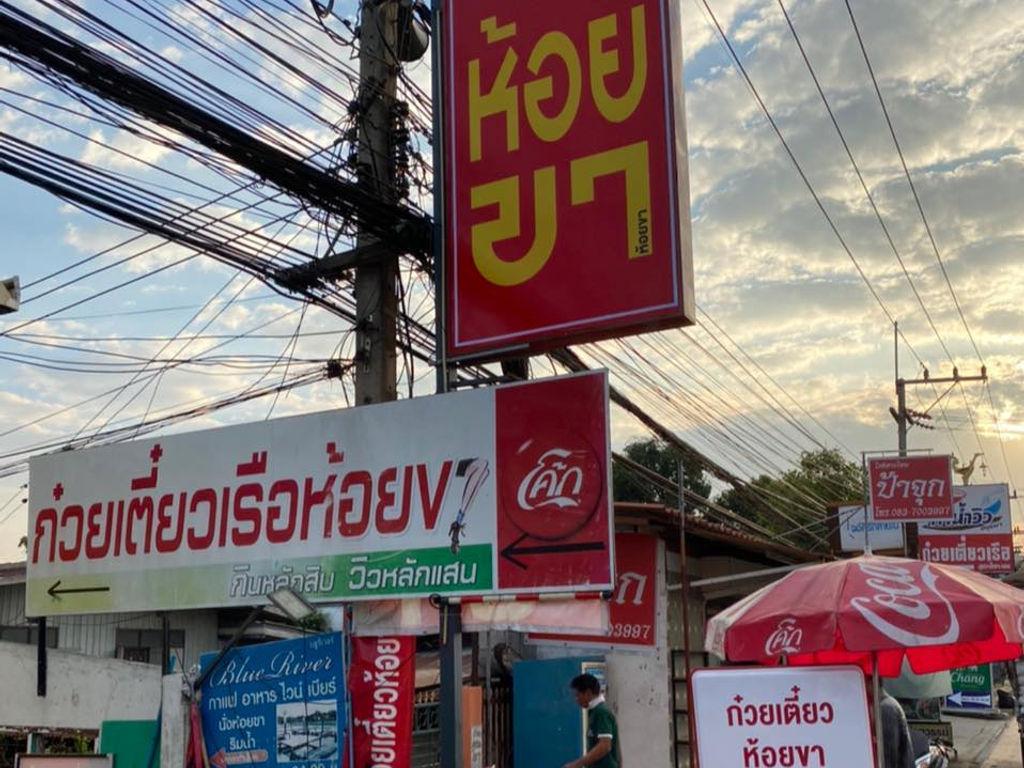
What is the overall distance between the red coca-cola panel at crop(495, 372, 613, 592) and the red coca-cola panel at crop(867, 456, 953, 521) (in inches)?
618

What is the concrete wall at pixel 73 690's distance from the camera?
12227 mm

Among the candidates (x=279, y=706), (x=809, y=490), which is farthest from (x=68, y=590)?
(x=809, y=490)

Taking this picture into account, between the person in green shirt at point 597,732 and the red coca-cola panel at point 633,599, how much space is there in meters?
3.41

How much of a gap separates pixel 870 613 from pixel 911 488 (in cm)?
1742

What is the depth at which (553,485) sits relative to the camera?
738cm

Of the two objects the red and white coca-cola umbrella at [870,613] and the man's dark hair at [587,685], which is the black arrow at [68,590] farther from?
the red and white coca-cola umbrella at [870,613]

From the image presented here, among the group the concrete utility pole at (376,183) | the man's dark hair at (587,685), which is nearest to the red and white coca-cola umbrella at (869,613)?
the man's dark hair at (587,685)

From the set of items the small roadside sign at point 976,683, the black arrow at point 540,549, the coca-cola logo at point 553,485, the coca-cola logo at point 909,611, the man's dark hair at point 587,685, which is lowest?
the small roadside sign at point 976,683

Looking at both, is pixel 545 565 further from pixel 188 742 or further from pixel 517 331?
pixel 188 742

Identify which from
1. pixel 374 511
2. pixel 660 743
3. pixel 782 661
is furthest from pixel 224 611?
pixel 782 661

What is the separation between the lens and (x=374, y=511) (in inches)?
316

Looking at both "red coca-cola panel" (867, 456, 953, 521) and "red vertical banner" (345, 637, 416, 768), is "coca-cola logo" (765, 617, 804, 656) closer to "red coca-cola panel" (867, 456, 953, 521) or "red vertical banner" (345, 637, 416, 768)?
"red vertical banner" (345, 637, 416, 768)

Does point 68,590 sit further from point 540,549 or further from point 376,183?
point 376,183

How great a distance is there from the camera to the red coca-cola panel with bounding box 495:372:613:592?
7.14m
